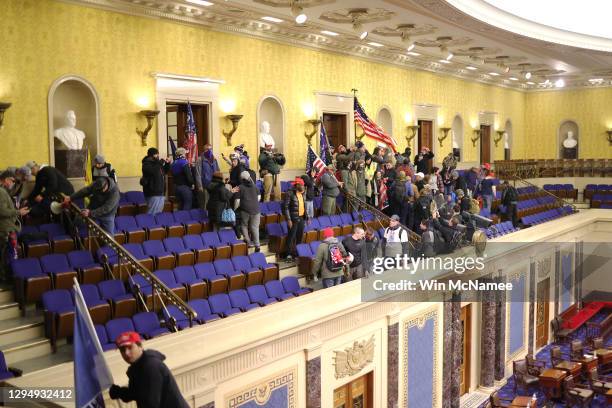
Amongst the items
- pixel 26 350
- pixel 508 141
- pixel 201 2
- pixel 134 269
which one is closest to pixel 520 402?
A: pixel 134 269

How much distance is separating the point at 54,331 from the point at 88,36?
6434mm

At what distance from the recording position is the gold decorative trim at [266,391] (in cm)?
869

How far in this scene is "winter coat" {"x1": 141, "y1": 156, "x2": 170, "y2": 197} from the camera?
11.0m

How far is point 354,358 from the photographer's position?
11016 millimetres

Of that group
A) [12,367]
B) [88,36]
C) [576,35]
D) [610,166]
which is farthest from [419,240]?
[610,166]

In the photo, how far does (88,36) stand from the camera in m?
12.2

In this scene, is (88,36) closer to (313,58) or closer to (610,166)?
(313,58)

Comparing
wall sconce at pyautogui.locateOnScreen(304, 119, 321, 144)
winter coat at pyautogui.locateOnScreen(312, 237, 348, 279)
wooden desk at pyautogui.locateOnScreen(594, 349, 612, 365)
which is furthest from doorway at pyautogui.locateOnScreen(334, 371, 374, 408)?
wooden desk at pyautogui.locateOnScreen(594, 349, 612, 365)

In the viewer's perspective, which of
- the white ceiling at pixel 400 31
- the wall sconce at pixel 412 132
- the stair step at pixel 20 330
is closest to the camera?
the stair step at pixel 20 330

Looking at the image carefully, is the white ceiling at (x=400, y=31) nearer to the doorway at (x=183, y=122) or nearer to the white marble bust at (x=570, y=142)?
the doorway at (x=183, y=122)

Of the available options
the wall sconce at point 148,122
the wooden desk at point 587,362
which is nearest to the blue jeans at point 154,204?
the wall sconce at point 148,122

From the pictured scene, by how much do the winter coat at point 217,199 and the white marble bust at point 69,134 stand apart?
278cm

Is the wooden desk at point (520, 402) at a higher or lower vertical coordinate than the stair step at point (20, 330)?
lower

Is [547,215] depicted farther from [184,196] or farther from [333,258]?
[184,196]
